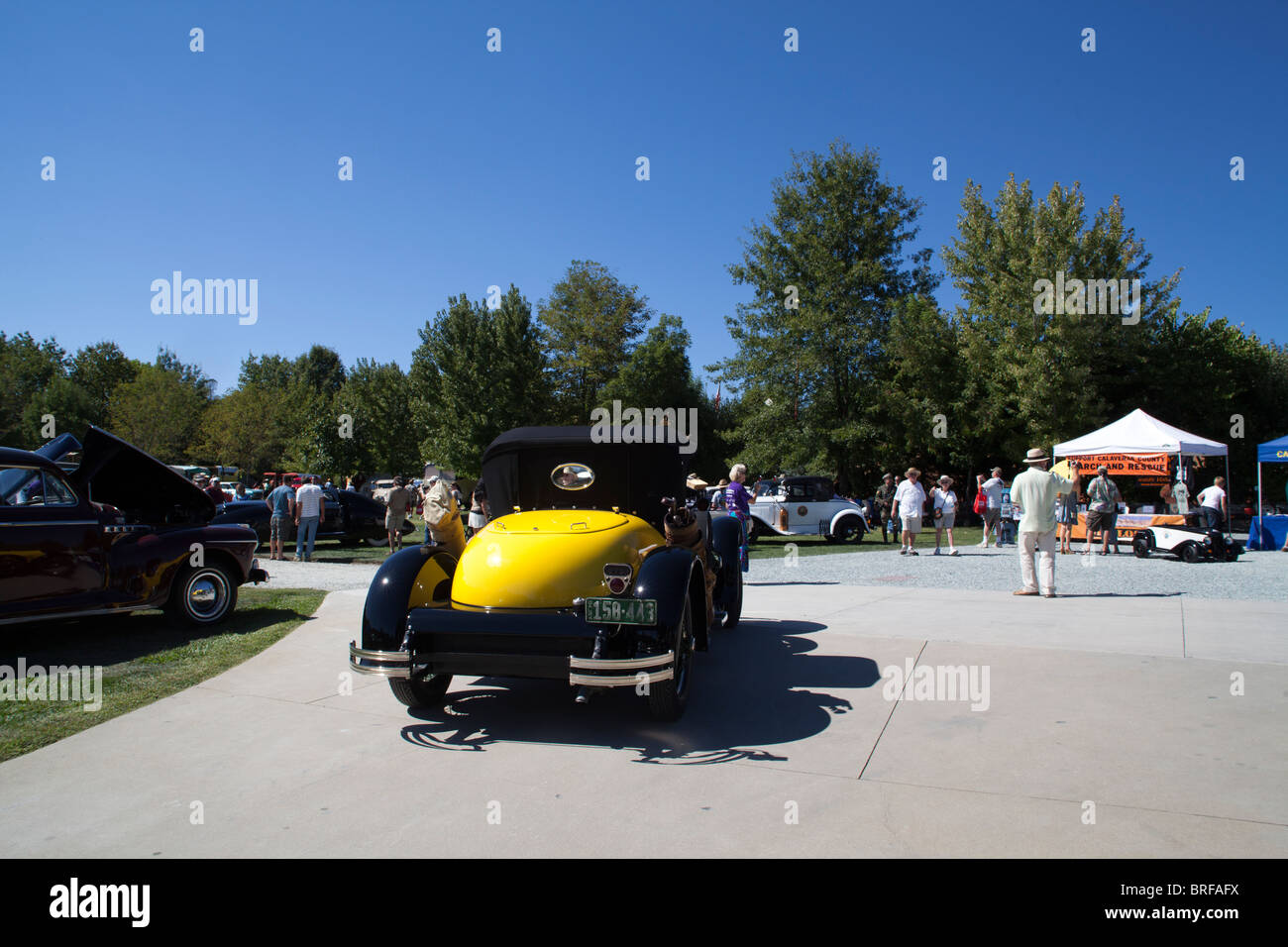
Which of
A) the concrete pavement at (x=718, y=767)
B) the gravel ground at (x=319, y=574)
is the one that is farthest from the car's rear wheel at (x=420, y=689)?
the gravel ground at (x=319, y=574)

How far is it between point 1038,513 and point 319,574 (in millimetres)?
Result: 10990

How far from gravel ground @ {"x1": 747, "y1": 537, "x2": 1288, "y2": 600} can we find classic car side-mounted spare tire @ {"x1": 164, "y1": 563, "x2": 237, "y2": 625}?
729 cm

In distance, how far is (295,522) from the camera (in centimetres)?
1634

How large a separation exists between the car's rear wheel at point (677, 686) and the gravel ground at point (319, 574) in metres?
7.54

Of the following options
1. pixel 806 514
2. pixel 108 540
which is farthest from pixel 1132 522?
pixel 108 540

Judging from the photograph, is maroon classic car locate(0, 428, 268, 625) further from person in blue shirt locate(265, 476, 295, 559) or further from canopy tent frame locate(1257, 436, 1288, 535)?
canopy tent frame locate(1257, 436, 1288, 535)

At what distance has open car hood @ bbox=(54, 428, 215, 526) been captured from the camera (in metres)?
7.44

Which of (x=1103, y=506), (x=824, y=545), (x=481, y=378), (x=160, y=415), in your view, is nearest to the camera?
(x=1103, y=506)

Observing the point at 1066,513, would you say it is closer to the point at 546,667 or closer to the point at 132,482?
the point at 546,667

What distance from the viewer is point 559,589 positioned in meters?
4.75

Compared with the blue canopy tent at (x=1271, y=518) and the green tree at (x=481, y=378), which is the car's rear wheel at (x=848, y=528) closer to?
the blue canopy tent at (x=1271, y=518)

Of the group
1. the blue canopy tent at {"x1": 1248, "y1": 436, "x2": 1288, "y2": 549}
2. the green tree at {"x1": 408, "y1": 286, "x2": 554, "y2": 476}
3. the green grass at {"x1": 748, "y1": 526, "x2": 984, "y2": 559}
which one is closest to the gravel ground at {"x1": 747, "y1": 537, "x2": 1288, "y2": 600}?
the green grass at {"x1": 748, "y1": 526, "x2": 984, "y2": 559}
